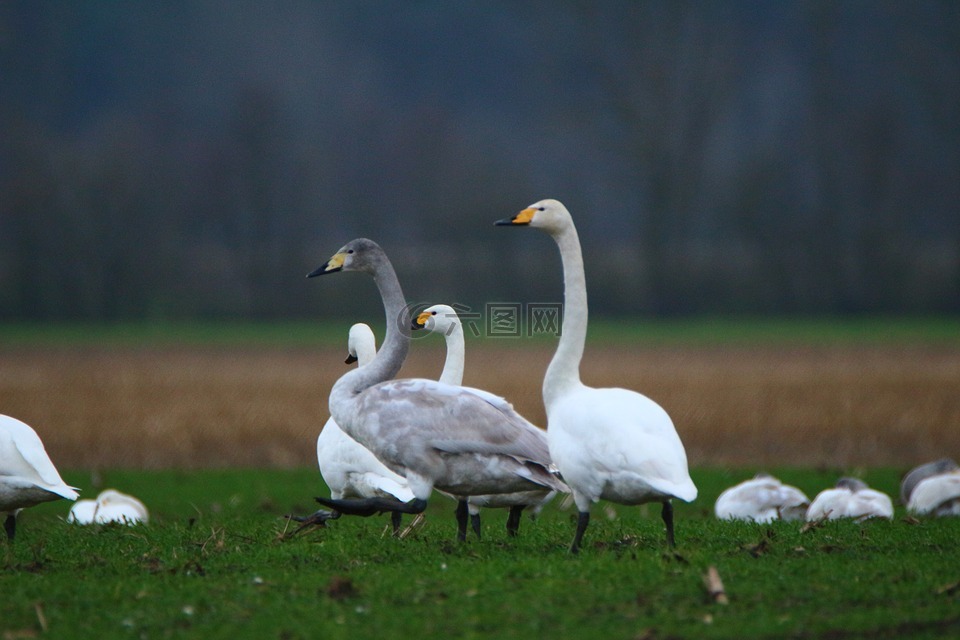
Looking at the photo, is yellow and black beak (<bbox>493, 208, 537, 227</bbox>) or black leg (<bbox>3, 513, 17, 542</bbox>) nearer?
yellow and black beak (<bbox>493, 208, 537, 227</bbox>)

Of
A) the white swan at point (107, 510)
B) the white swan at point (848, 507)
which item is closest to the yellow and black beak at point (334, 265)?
the white swan at point (107, 510)

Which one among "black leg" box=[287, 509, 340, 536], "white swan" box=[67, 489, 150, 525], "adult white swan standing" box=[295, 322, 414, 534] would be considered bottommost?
"white swan" box=[67, 489, 150, 525]

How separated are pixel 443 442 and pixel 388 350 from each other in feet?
3.44

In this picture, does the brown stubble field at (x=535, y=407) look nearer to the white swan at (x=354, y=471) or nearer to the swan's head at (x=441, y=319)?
the swan's head at (x=441, y=319)

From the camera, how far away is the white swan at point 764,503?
10562mm

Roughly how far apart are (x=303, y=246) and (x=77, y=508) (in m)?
61.8

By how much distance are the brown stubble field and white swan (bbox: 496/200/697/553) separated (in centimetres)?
1057

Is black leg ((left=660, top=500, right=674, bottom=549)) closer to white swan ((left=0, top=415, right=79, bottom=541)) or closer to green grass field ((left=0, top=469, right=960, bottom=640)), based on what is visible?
green grass field ((left=0, top=469, right=960, bottom=640))

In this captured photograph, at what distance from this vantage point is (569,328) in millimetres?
8211

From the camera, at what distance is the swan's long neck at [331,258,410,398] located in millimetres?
8773

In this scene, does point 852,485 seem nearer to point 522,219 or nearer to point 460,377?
point 460,377

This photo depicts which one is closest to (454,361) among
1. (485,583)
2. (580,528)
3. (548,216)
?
(548,216)

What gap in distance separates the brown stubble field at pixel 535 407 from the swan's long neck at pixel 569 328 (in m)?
10.4

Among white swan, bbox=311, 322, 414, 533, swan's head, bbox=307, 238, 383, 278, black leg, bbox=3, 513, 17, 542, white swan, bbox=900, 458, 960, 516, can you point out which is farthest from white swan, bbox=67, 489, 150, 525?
white swan, bbox=900, 458, 960, 516
